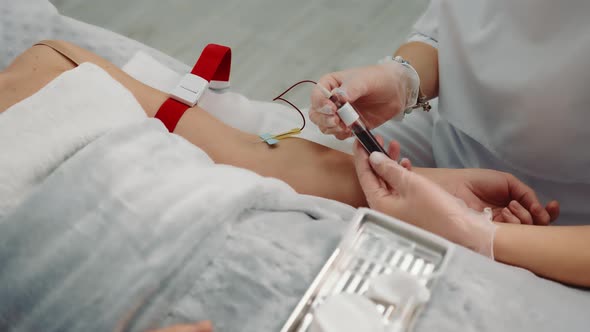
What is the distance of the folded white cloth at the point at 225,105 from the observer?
3.74ft

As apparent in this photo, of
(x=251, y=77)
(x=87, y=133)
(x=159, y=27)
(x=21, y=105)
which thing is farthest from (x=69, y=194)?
(x=159, y=27)

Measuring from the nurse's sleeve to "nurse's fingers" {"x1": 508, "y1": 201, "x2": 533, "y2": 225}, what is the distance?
0.43 m

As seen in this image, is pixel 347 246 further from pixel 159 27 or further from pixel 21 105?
pixel 159 27

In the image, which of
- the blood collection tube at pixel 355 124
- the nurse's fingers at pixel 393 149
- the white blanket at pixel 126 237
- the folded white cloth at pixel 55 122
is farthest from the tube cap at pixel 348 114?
the folded white cloth at pixel 55 122

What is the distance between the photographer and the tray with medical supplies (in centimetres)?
48

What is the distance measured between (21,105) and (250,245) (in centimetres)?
45

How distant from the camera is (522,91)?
803mm

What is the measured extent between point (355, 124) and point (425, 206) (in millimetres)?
207

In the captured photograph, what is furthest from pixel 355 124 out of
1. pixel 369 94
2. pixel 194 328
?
pixel 194 328

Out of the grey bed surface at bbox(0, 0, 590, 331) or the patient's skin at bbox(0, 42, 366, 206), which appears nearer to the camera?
the grey bed surface at bbox(0, 0, 590, 331)

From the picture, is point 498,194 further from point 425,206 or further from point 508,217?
point 425,206

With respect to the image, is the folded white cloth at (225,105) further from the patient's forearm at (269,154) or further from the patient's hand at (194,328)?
the patient's hand at (194,328)

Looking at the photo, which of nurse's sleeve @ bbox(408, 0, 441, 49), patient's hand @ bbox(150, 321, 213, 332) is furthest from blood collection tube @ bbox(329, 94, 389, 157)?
patient's hand @ bbox(150, 321, 213, 332)

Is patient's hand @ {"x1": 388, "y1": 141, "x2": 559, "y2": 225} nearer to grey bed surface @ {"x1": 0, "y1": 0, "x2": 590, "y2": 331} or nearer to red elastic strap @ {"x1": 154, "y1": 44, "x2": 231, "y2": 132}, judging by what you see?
grey bed surface @ {"x1": 0, "y1": 0, "x2": 590, "y2": 331}
